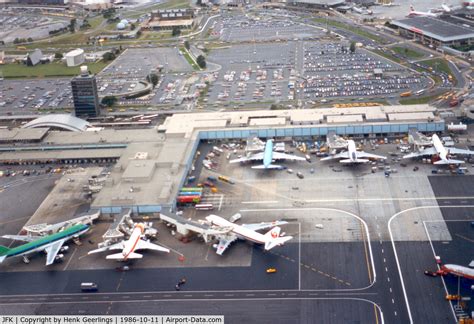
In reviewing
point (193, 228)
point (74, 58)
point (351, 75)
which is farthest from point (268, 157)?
point (74, 58)

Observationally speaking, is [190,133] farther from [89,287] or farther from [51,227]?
[89,287]

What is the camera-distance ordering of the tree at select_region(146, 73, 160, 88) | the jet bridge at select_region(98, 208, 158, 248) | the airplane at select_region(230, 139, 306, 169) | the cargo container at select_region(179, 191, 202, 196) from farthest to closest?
the tree at select_region(146, 73, 160, 88) < the airplane at select_region(230, 139, 306, 169) < the cargo container at select_region(179, 191, 202, 196) < the jet bridge at select_region(98, 208, 158, 248)

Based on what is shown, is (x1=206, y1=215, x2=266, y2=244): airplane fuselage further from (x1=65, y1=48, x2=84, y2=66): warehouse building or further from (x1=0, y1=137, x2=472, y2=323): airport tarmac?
(x1=65, y1=48, x2=84, y2=66): warehouse building

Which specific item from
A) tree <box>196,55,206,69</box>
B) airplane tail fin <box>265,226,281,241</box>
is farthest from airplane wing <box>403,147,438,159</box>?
tree <box>196,55,206,69</box>

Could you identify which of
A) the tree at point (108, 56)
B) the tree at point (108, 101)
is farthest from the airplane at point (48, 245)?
the tree at point (108, 56)

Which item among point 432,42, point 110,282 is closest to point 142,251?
point 110,282

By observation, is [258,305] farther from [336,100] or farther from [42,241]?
[336,100]

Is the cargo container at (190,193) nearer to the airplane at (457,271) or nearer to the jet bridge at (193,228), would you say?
the jet bridge at (193,228)
